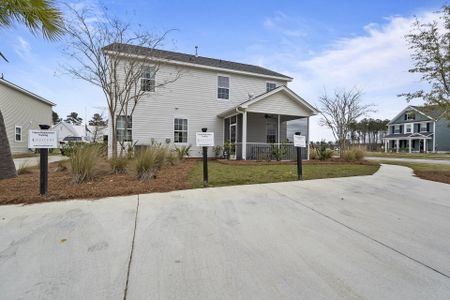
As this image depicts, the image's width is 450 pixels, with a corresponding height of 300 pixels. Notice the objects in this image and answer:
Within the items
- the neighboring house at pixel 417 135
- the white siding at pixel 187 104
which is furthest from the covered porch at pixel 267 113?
the neighboring house at pixel 417 135

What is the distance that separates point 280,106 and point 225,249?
12.1m

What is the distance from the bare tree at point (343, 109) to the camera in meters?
19.3

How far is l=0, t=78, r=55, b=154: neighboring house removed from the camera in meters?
18.4

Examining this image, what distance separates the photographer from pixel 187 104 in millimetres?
14750

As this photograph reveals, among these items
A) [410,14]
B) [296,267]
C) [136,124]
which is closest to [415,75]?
[410,14]

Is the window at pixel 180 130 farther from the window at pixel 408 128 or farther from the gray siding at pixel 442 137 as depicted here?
the window at pixel 408 128

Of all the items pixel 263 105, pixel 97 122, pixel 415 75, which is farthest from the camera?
pixel 97 122

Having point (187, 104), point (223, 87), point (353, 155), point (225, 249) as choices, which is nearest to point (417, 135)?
point (353, 155)

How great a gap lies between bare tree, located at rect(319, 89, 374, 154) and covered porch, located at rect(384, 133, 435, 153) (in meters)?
25.5

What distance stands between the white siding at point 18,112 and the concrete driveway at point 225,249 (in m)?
20.6

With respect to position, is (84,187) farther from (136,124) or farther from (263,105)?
(263,105)

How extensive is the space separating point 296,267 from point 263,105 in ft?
38.2

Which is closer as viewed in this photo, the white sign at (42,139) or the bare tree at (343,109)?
the white sign at (42,139)

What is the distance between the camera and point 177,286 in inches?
76.5
